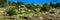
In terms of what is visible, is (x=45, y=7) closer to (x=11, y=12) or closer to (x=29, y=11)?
(x=29, y=11)

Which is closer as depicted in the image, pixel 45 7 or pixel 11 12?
pixel 11 12

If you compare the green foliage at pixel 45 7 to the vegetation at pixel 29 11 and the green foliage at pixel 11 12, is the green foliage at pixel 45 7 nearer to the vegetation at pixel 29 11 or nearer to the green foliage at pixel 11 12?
the vegetation at pixel 29 11

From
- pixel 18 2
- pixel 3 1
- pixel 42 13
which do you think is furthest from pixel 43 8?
pixel 3 1

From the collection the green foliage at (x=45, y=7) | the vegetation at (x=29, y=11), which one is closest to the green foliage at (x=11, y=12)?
the vegetation at (x=29, y=11)

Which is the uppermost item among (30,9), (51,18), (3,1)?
(3,1)

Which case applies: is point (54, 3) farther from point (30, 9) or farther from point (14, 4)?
point (14, 4)

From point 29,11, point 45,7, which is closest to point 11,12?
point 29,11

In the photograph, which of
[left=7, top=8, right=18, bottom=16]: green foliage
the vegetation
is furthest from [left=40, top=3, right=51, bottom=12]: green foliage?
[left=7, top=8, right=18, bottom=16]: green foliage

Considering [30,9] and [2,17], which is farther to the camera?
[30,9]

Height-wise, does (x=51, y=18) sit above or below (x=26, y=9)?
below

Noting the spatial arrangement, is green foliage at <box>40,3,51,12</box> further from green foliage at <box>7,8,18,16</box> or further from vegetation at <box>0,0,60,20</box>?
green foliage at <box>7,8,18,16</box>
